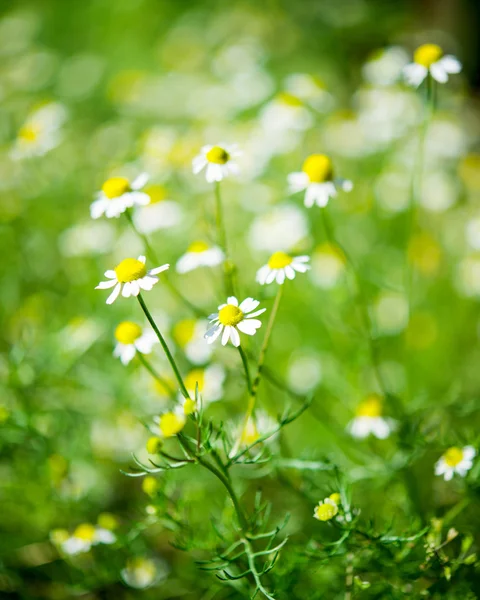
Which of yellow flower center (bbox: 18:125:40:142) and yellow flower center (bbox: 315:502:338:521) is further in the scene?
yellow flower center (bbox: 18:125:40:142)

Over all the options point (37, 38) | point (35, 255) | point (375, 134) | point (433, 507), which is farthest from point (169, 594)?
point (37, 38)

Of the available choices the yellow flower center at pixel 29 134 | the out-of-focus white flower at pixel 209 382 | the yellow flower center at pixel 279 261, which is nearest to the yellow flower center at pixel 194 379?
the out-of-focus white flower at pixel 209 382

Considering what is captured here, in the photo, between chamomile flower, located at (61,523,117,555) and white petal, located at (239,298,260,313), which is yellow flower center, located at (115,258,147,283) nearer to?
white petal, located at (239,298,260,313)

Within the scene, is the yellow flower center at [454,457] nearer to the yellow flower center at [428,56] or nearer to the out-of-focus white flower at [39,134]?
the yellow flower center at [428,56]

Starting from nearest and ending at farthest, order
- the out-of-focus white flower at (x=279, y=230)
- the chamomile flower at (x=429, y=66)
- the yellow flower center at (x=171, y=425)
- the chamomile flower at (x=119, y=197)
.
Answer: the yellow flower center at (x=171, y=425) < the chamomile flower at (x=119, y=197) < the chamomile flower at (x=429, y=66) < the out-of-focus white flower at (x=279, y=230)

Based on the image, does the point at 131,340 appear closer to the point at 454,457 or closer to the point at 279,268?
the point at 279,268

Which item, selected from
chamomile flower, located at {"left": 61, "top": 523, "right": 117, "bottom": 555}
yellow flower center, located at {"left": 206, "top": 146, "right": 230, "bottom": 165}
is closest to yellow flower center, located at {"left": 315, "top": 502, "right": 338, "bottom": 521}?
chamomile flower, located at {"left": 61, "top": 523, "right": 117, "bottom": 555}

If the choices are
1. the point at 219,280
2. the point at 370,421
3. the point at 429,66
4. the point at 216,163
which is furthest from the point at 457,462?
the point at 219,280
